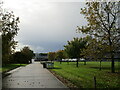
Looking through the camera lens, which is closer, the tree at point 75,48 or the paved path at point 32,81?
the paved path at point 32,81

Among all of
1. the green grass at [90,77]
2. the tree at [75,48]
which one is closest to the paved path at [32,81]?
the green grass at [90,77]

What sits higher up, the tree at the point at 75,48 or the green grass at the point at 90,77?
the tree at the point at 75,48

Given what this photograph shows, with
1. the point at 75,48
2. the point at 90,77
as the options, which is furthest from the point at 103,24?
the point at 75,48

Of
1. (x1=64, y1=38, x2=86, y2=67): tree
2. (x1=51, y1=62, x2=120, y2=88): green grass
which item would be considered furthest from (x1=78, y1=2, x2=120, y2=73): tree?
(x1=64, y1=38, x2=86, y2=67): tree

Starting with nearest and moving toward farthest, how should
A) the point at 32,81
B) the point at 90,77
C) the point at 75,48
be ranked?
the point at 32,81 < the point at 90,77 < the point at 75,48

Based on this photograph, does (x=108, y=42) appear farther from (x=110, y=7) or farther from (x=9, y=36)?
(x=9, y=36)

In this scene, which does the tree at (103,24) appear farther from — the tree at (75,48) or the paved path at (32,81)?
the tree at (75,48)

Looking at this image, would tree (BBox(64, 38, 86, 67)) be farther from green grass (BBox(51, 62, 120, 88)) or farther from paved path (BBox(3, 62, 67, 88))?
paved path (BBox(3, 62, 67, 88))

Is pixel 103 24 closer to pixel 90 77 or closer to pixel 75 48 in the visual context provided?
pixel 90 77

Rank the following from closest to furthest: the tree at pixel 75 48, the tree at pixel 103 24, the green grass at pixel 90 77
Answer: the green grass at pixel 90 77 → the tree at pixel 103 24 → the tree at pixel 75 48

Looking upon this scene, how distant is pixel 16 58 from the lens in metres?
80.8

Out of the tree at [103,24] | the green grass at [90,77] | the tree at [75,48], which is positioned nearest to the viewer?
the green grass at [90,77]

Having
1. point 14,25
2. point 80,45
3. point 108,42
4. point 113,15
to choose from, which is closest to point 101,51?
point 108,42

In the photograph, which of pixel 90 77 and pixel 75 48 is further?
pixel 75 48
